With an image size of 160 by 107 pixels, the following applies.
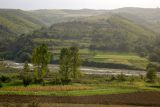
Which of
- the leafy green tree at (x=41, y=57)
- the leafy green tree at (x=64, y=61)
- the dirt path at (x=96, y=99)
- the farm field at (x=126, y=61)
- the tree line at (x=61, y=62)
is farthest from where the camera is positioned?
the farm field at (x=126, y=61)

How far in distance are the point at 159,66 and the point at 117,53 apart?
43.3 metres

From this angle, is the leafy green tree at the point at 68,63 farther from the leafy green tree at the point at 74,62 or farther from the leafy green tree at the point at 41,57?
the leafy green tree at the point at 41,57

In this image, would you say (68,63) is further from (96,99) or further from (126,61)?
(126,61)

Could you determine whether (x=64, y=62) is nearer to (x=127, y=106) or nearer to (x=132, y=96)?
(x=132, y=96)

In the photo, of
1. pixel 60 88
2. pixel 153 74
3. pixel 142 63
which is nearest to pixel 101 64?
pixel 142 63

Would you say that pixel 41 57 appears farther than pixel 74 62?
No

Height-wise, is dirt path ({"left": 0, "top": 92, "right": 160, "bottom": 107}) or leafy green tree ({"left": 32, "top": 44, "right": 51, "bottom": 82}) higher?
leafy green tree ({"left": 32, "top": 44, "right": 51, "bottom": 82})

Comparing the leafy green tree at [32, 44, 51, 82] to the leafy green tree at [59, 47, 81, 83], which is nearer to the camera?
the leafy green tree at [32, 44, 51, 82]

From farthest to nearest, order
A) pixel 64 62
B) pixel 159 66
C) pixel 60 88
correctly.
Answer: pixel 159 66
pixel 64 62
pixel 60 88

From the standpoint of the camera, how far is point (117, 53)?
198625mm

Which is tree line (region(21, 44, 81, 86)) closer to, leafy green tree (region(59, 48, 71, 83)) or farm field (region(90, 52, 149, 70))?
leafy green tree (region(59, 48, 71, 83))

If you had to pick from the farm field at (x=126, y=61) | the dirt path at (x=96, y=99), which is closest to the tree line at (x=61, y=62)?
the dirt path at (x=96, y=99)

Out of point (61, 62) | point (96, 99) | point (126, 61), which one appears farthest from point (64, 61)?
point (126, 61)

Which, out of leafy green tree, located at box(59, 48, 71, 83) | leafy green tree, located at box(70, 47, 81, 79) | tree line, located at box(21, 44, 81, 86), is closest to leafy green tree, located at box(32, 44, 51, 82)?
tree line, located at box(21, 44, 81, 86)
